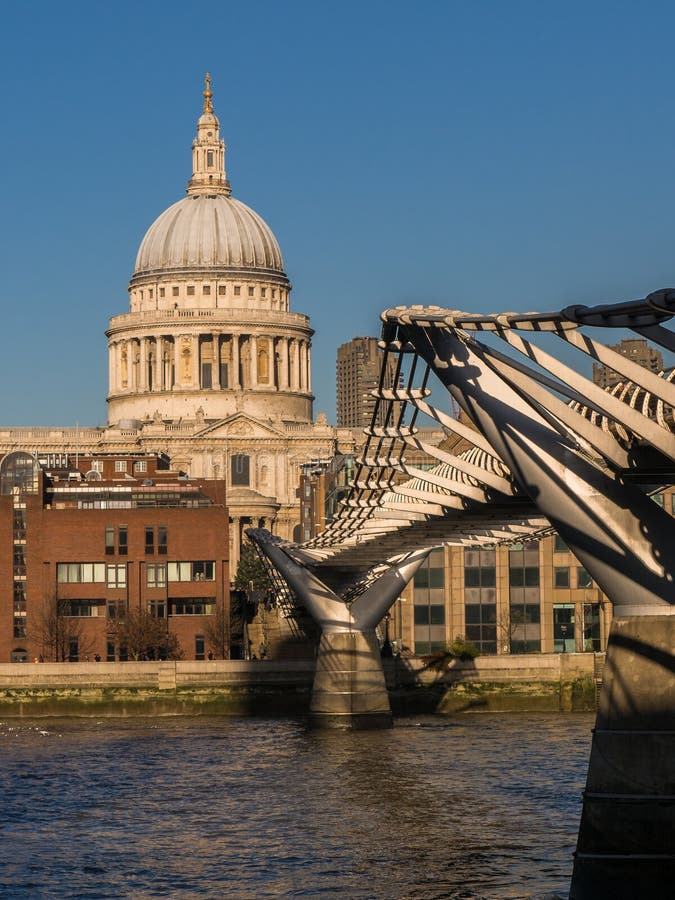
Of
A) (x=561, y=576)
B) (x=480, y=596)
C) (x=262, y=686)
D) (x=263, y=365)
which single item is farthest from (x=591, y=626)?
(x=263, y=365)

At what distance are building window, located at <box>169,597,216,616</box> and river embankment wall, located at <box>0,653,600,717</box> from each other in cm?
1556

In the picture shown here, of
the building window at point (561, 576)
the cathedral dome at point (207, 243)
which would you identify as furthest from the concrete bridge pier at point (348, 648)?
the cathedral dome at point (207, 243)

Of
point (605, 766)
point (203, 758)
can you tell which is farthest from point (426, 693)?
point (605, 766)

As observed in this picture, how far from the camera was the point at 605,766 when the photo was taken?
33.7m

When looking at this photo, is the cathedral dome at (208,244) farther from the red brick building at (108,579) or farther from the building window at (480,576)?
the building window at (480,576)

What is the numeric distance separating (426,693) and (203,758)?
2171 centimetres

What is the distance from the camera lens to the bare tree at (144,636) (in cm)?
9362

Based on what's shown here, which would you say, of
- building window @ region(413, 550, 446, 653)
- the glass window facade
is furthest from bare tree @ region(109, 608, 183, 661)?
the glass window facade

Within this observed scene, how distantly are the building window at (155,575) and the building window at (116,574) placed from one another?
1003 mm

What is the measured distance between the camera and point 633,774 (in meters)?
33.5

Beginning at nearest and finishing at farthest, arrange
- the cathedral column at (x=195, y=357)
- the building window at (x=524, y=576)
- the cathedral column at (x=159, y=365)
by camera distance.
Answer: the building window at (x=524, y=576)
the cathedral column at (x=159, y=365)
the cathedral column at (x=195, y=357)

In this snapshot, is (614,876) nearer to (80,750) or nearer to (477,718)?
(80,750)

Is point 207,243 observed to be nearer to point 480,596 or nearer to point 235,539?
point 235,539

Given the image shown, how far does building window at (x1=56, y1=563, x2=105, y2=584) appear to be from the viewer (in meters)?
99.3
